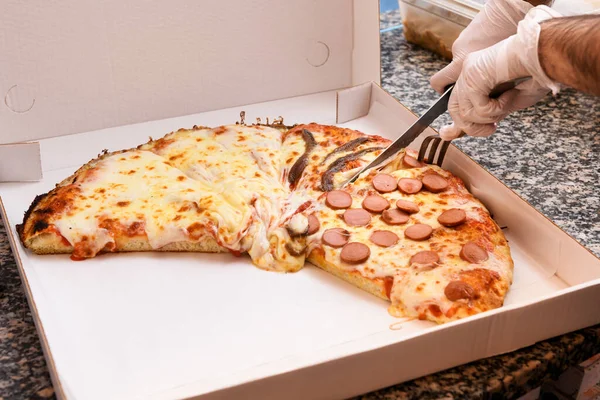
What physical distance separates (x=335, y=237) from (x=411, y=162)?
34 cm

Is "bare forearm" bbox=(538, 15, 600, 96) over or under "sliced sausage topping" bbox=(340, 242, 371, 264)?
over

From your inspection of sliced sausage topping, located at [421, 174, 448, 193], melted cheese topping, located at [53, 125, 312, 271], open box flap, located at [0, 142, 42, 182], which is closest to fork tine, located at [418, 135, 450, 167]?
sliced sausage topping, located at [421, 174, 448, 193]

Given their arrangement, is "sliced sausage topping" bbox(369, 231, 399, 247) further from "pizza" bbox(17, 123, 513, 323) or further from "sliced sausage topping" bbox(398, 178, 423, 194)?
"sliced sausage topping" bbox(398, 178, 423, 194)

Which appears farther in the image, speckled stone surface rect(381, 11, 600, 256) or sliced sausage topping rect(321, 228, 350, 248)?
speckled stone surface rect(381, 11, 600, 256)

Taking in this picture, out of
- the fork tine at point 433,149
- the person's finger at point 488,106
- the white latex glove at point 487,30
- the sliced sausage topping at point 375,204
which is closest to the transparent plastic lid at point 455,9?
the white latex glove at point 487,30

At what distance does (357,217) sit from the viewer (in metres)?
1.52

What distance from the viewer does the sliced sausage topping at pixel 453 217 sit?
1459 millimetres

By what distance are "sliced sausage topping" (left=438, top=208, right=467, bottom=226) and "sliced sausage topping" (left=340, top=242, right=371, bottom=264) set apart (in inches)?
7.1

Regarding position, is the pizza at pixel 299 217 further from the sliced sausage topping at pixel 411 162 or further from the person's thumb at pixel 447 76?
the person's thumb at pixel 447 76

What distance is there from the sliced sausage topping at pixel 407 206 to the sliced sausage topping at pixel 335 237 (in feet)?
0.45

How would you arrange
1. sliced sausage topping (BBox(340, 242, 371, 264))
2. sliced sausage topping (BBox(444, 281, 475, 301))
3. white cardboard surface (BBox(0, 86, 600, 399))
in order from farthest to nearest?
sliced sausage topping (BBox(340, 242, 371, 264)), sliced sausage topping (BBox(444, 281, 475, 301)), white cardboard surface (BBox(0, 86, 600, 399))

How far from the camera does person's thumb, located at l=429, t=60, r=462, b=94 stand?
1.66 m

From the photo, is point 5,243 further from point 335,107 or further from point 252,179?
point 335,107

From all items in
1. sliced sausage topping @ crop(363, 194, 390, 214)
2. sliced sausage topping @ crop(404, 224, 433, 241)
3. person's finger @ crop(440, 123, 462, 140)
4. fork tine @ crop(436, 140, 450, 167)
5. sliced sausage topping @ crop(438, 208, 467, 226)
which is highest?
person's finger @ crop(440, 123, 462, 140)
